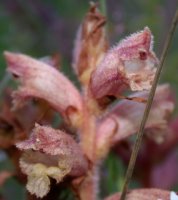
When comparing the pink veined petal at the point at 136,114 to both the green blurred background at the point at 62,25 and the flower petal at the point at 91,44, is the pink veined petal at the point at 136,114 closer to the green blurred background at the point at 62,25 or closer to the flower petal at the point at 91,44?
the flower petal at the point at 91,44

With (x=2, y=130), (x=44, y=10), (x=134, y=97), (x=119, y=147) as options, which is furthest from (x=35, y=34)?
(x=134, y=97)

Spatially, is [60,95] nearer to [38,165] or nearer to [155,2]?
[38,165]

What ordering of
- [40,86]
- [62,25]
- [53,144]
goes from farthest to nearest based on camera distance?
[62,25]
[40,86]
[53,144]

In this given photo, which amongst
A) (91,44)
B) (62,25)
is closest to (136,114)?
(91,44)

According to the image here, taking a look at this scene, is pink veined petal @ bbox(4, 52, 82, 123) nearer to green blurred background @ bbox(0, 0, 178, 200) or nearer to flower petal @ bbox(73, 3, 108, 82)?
flower petal @ bbox(73, 3, 108, 82)

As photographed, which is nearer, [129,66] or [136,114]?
[129,66]

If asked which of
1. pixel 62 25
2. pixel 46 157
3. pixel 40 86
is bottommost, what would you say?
pixel 46 157

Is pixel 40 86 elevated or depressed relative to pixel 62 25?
depressed

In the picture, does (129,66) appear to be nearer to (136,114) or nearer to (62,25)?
(136,114)
